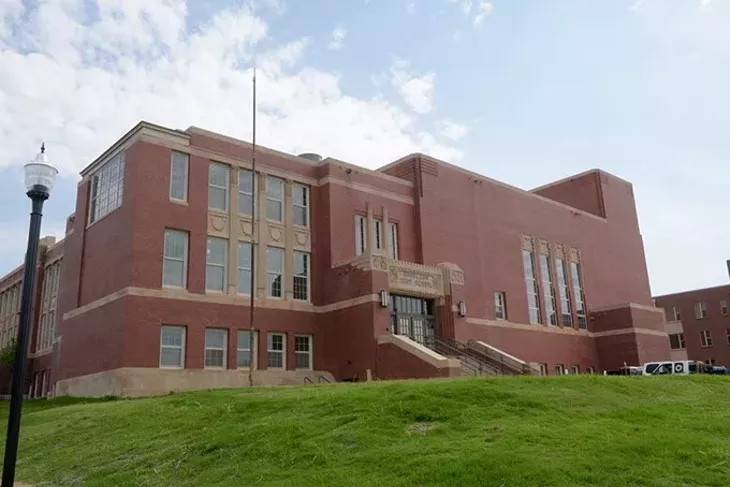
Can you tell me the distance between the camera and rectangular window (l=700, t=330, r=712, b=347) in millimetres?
67625

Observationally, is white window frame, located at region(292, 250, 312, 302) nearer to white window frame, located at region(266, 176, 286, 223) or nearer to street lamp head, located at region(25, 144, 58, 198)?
white window frame, located at region(266, 176, 286, 223)

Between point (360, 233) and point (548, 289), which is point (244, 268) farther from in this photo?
point (548, 289)

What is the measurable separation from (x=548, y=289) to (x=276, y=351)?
21673 millimetres

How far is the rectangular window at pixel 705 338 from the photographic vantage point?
67.6 meters

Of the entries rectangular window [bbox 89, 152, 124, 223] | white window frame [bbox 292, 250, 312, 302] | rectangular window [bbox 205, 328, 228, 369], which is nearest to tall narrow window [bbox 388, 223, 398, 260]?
white window frame [bbox 292, 250, 312, 302]

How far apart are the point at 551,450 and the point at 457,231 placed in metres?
29.9

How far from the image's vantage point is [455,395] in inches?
541

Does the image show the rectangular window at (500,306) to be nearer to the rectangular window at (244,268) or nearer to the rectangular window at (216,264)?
the rectangular window at (244,268)

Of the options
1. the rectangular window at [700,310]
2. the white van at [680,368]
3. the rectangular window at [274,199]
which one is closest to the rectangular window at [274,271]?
the rectangular window at [274,199]

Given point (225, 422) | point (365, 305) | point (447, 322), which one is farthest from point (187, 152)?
point (225, 422)

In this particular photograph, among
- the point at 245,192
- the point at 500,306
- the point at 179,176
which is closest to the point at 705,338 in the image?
the point at 500,306

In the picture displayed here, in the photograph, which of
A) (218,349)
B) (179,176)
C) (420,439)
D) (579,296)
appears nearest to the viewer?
(420,439)

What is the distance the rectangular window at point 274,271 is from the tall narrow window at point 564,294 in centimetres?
2162

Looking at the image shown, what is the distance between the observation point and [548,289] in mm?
45344
